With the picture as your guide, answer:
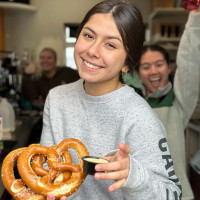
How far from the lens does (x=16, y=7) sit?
17.2 ft

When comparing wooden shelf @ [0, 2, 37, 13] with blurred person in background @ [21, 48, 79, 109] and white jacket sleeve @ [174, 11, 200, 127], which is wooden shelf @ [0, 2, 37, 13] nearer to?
blurred person in background @ [21, 48, 79, 109]

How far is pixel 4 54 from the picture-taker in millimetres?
3920

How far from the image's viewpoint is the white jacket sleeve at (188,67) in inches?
66.0

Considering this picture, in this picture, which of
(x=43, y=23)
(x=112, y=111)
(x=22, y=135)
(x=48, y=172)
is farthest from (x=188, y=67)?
(x=43, y=23)

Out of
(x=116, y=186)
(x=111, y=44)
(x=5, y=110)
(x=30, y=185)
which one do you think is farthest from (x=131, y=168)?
(x=5, y=110)

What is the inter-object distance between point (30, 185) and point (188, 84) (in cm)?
119

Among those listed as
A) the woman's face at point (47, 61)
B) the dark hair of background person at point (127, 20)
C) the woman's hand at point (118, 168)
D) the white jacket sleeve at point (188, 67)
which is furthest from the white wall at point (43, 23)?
the woman's hand at point (118, 168)

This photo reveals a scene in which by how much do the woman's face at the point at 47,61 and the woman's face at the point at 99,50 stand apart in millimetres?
3304

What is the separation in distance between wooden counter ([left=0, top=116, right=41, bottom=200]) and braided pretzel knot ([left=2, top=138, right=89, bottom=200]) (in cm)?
34

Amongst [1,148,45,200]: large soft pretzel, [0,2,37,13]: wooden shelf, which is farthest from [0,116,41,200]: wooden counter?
[0,2,37,13]: wooden shelf

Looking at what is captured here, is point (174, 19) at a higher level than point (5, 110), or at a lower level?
higher

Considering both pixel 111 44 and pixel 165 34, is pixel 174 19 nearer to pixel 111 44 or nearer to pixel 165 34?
pixel 165 34

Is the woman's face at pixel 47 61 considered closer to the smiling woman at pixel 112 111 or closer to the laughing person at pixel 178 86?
the laughing person at pixel 178 86

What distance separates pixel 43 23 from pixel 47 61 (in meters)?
1.80
